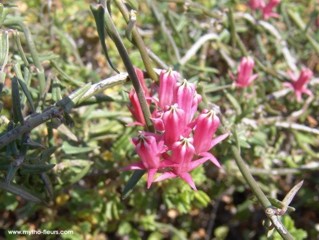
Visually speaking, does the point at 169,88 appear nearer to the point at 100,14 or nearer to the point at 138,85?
the point at 138,85

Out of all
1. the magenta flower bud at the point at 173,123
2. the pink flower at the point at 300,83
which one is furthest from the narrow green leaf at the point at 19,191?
the pink flower at the point at 300,83

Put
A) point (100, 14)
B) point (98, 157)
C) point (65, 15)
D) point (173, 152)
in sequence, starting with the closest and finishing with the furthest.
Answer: point (100, 14) → point (173, 152) → point (98, 157) → point (65, 15)

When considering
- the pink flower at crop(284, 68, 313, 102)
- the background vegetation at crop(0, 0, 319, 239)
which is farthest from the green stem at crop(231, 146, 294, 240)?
the pink flower at crop(284, 68, 313, 102)

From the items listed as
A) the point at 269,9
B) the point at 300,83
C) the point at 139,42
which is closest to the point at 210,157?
the point at 139,42

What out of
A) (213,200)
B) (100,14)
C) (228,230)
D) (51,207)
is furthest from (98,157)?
(100,14)

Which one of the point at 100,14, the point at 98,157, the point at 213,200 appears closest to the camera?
the point at 100,14

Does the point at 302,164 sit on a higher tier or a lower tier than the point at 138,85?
lower

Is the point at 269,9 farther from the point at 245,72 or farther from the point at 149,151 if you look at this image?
the point at 149,151
